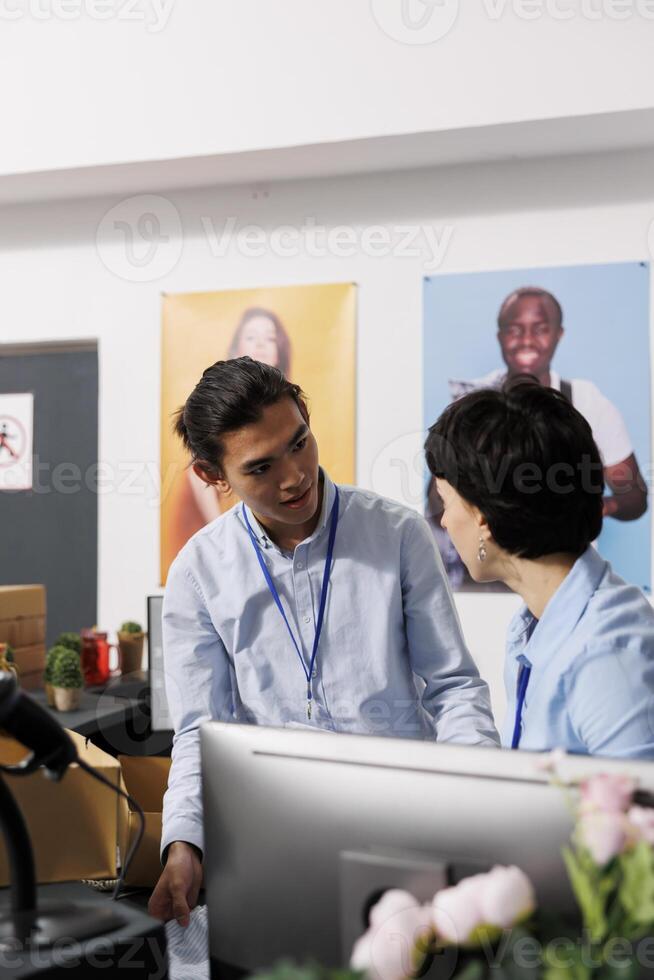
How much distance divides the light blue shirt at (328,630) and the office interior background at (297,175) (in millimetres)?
1440

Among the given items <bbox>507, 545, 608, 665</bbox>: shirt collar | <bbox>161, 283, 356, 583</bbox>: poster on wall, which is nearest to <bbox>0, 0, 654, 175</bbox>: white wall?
<bbox>161, 283, 356, 583</bbox>: poster on wall

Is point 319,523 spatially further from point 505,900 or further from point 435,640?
point 505,900

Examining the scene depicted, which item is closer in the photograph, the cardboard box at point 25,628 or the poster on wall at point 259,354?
the cardboard box at point 25,628

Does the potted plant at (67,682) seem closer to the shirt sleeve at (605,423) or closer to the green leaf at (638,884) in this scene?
the shirt sleeve at (605,423)

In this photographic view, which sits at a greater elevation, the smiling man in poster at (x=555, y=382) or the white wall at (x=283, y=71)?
the white wall at (x=283, y=71)

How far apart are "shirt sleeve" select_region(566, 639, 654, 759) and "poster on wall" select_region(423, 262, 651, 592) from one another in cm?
193

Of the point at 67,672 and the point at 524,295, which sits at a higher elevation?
the point at 524,295

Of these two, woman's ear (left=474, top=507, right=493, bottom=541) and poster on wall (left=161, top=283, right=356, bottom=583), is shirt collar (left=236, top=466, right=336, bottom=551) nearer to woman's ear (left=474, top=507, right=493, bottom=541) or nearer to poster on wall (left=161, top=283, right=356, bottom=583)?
woman's ear (left=474, top=507, right=493, bottom=541)

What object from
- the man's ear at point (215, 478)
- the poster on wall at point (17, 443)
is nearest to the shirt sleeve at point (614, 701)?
the man's ear at point (215, 478)

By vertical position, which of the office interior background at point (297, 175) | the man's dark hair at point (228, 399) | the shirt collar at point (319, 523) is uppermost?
the office interior background at point (297, 175)

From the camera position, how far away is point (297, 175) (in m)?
3.28

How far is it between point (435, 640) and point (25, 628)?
5.92 ft

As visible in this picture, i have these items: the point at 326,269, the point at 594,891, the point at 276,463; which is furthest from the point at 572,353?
the point at 594,891

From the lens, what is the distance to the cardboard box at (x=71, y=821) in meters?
1.13
